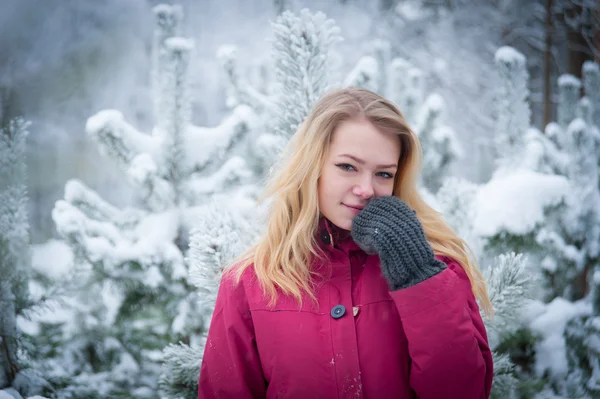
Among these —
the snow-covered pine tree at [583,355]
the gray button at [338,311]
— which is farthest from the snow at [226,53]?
the snow-covered pine tree at [583,355]

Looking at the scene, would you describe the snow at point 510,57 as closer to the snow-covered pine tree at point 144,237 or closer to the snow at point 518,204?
the snow at point 518,204

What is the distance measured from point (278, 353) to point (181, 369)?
1.57ft

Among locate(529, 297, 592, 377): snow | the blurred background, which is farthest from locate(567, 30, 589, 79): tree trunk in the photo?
locate(529, 297, 592, 377): snow

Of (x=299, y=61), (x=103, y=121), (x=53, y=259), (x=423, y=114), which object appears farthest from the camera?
(x=423, y=114)

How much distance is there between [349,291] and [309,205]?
1.06 ft

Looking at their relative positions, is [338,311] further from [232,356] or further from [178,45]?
[178,45]

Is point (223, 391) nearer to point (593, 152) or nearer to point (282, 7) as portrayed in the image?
point (282, 7)

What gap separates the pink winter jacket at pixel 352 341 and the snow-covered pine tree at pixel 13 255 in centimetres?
101

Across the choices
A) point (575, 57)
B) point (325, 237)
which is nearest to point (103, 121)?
point (325, 237)

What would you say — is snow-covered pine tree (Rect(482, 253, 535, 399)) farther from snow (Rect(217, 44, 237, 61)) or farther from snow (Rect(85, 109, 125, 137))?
snow (Rect(217, 44, 237, 61))

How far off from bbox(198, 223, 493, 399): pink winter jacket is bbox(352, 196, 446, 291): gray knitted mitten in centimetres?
4

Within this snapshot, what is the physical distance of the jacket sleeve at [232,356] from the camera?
3.96 feet

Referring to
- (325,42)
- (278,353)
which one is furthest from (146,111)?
(278,353)

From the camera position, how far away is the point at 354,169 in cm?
129
